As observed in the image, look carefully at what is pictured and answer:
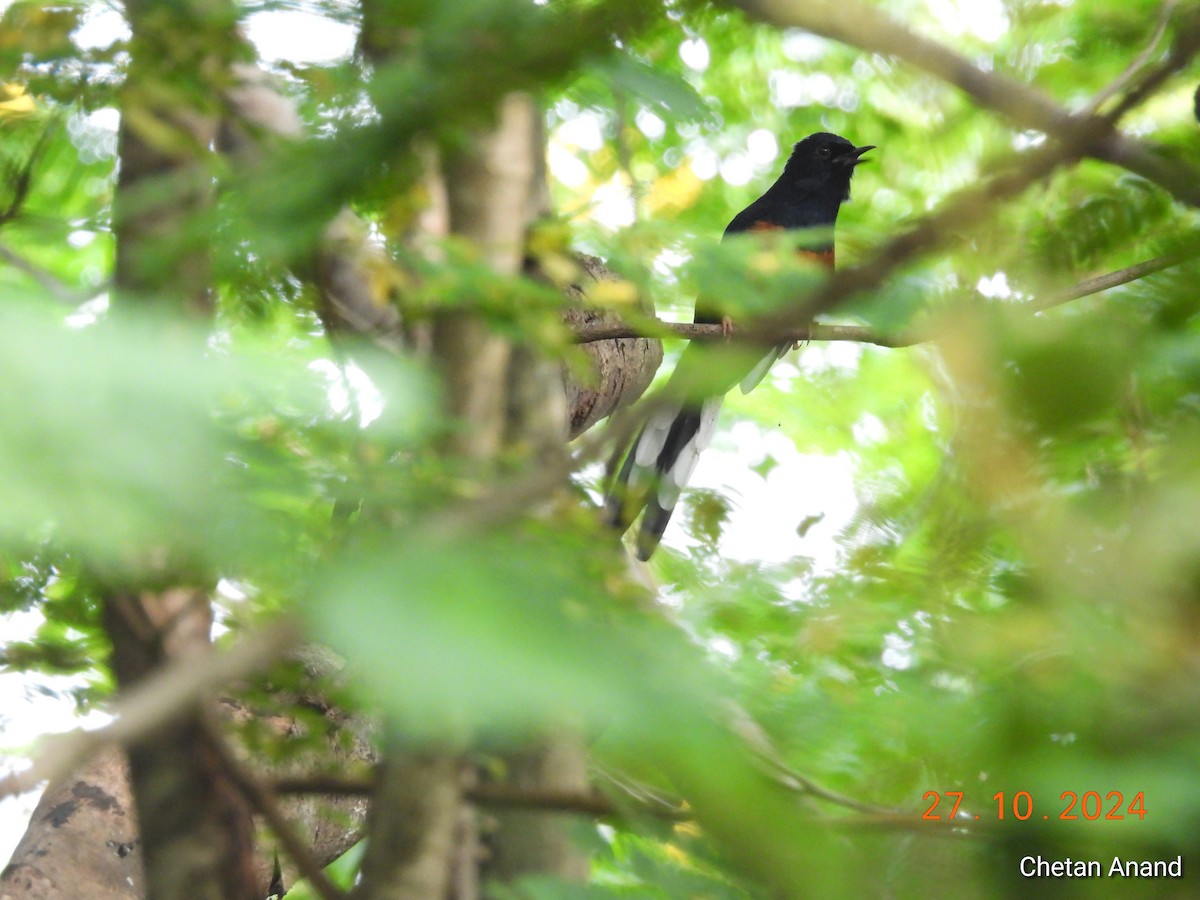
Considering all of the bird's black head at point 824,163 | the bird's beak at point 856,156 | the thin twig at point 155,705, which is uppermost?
the bird's black head at point 824,163

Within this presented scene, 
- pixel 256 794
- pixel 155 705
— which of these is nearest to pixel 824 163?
pixel 256 794

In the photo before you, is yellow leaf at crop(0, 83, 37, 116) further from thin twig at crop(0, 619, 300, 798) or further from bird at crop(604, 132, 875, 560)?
bird at crop(604, 132, 875, 560)

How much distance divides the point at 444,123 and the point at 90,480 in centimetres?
72

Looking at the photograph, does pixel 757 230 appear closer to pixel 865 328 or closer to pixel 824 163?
pixel 865 328

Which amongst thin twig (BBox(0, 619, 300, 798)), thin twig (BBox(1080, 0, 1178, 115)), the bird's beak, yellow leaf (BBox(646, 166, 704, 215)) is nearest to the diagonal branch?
thin twig (BBox(1080, 0, 1178, 115))

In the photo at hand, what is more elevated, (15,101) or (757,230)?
(757,230)

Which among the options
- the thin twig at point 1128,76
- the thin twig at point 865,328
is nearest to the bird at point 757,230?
the thin twig at point 865,328

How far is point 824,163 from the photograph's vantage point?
5.11m

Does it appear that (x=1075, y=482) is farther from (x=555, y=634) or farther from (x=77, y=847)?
(x=77, y=847)

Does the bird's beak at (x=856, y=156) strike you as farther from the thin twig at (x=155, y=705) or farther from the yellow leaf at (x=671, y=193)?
the thin twig at (x=155, y=705)

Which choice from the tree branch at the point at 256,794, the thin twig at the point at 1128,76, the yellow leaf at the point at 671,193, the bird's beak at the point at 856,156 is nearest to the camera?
the tree branch at the point at 256,794

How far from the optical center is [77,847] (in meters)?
2.26

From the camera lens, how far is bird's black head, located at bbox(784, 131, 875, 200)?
5016 millimetres

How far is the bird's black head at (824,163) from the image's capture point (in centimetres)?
502
